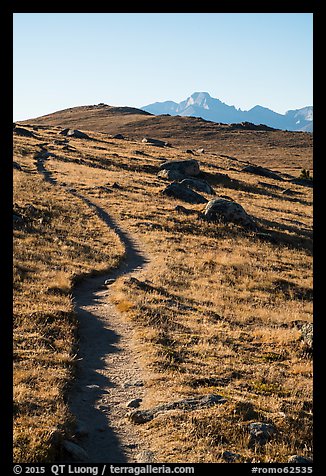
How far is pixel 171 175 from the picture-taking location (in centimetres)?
5981

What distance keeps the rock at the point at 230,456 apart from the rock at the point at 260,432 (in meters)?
0.66

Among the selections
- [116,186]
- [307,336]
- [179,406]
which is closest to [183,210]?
[116,186]

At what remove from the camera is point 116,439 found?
9617mm

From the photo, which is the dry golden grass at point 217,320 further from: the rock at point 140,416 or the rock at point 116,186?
the rock at point 116,186

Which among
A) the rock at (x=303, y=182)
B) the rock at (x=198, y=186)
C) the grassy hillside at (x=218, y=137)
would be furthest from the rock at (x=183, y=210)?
the grassy hillside at (x=218, y=137)

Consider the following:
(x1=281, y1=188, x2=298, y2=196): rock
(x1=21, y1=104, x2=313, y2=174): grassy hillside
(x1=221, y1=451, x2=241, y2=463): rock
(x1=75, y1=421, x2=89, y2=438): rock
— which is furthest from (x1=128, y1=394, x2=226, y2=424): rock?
(x1=21, y1=104, x2=313, y2=174): grassy hillside

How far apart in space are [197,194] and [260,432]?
38.3 metres

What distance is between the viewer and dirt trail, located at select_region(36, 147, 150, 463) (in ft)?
30.6

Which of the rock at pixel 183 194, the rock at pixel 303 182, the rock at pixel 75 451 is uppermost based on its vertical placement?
the rock at pixel 303 182

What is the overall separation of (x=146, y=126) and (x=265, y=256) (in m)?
151

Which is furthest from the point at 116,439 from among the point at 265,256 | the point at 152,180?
the point at 152,180

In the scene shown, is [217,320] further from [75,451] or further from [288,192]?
[288,192]

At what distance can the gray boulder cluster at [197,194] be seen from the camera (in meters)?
38.7

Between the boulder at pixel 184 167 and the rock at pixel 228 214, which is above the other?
the boulder at pixel 184 167
